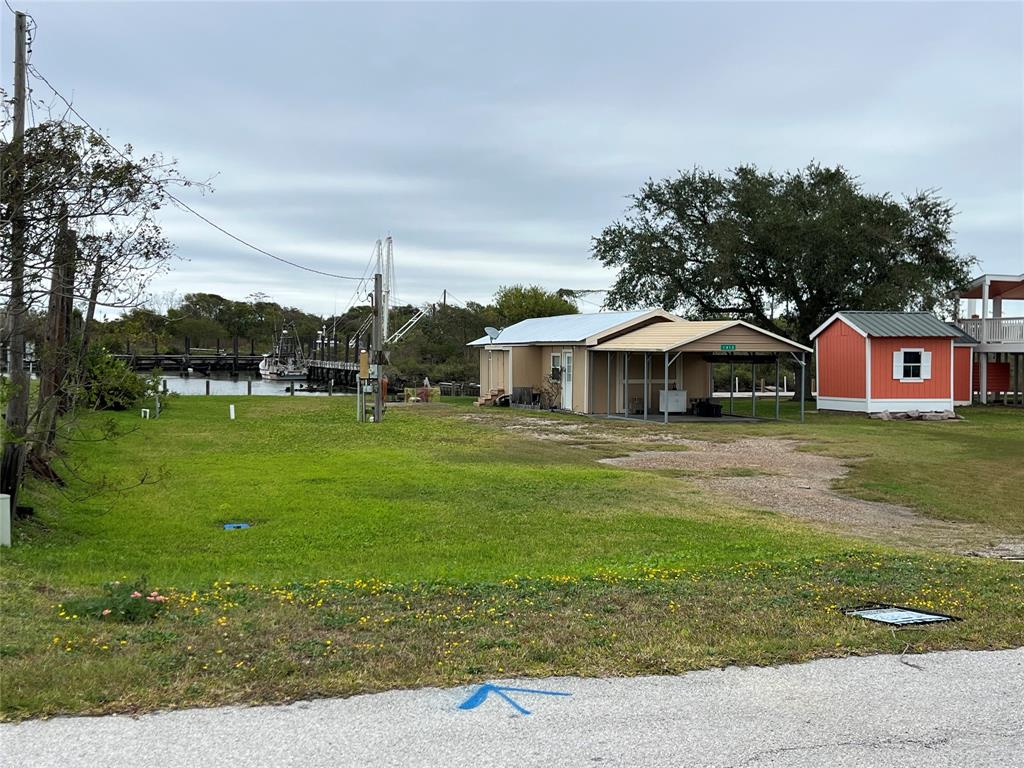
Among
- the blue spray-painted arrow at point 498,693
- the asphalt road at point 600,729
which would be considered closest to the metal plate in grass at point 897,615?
the asphalt road at point 600,729

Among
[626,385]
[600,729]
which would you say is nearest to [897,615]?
[600,729]

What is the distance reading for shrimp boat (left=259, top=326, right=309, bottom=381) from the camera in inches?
3494

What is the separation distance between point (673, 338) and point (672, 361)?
1.10m

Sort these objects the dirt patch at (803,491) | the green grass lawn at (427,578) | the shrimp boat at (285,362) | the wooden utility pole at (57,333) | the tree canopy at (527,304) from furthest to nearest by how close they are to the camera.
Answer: the shrimp boat at (285,362) → the tree canopy at (527,304) → the dirt patch at (803,491) → the wooden utility pole at (57,333) → the green grass lawn at (427,578)

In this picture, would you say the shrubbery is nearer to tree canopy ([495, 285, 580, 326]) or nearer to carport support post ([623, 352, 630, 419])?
carport support post ([623, 352, 630, 419])

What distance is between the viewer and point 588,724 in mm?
4199

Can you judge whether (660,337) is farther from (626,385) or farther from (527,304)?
(527,304)

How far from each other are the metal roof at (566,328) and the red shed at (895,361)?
637cm

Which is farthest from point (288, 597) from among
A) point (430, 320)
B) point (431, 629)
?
point (430, 320)

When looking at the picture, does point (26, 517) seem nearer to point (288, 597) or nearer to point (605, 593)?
point (288, 597)

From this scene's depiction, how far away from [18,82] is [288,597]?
309 inches

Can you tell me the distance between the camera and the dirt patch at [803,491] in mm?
10961

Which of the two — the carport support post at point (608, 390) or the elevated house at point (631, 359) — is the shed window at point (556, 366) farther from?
the carport support post at point (608, 390)

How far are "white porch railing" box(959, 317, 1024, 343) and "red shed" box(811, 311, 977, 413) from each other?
478 centimetres
